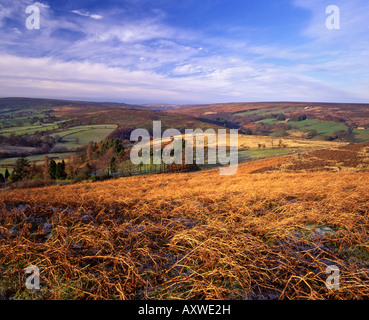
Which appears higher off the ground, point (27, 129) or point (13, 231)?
point (27, 129)

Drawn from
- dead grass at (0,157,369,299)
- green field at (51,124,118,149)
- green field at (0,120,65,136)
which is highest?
green field at (0,120,65,136)

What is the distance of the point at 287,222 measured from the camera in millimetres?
2881

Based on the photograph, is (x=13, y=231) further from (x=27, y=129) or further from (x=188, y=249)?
(x=27, y=129)

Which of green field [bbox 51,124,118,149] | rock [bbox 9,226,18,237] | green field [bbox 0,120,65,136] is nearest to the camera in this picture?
rock [bbox 9,226,18,237]

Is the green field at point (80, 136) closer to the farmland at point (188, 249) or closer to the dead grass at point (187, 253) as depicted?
the farmland at point (188, 249)

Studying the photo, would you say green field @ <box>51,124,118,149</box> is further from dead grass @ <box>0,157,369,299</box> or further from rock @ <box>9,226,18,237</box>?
dead grass @ <box>0,157,369,299</box>

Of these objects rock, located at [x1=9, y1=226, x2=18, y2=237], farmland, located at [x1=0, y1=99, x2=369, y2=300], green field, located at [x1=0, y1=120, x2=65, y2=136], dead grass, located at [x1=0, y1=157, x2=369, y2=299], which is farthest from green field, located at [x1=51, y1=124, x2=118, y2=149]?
dead grass, located at [x1=0, y1=157, x2=369, y2=299]

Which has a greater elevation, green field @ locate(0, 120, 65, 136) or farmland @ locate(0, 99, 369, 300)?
green field @ locate(0, 120, 65, 136)

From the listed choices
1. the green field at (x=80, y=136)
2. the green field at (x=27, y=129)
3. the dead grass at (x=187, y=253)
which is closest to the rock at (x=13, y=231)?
the dead grass at (x=187, y=253)

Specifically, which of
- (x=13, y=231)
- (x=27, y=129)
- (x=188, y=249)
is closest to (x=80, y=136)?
(x=27, y=129)

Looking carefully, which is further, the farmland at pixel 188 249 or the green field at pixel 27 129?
the green field at pixel 27 129

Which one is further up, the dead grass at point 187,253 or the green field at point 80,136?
the green field at point 80,136

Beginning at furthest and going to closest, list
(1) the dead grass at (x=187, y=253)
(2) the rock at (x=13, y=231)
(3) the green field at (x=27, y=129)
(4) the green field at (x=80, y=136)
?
(3) the green field at (x=27, y=129)
(4) the green field at (x=80, y=136)
(2) the rock at (x=13, y=231)
(1) the dead grass at (x=187, y=253)

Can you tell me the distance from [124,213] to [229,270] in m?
2.23
